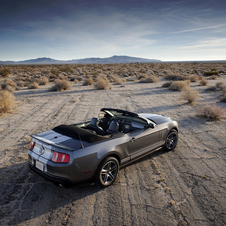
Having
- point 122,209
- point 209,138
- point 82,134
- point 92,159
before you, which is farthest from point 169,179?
point 209,138

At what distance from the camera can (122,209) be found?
10.6 feet

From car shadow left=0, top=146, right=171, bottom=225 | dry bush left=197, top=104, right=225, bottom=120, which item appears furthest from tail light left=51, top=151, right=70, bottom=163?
dry bush left=197, top=104, right=225, bottom=120

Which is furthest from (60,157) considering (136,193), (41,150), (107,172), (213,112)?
(213,112)

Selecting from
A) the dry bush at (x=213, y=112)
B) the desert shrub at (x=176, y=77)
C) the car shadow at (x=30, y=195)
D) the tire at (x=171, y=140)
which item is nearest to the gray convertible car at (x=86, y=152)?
the car shadow at (x=30, y=195)

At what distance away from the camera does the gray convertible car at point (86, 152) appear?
321cm

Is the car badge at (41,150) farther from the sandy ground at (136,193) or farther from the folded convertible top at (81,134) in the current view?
the sandy ground at (136,193)

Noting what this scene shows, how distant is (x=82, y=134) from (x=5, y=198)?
73.8 inches

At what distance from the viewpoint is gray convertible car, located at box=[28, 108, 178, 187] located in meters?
3.21

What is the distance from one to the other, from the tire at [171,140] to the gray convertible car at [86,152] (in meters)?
0.68

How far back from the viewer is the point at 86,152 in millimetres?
3314

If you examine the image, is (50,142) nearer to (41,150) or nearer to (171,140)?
(41,150)

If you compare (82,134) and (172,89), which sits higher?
(82,134)

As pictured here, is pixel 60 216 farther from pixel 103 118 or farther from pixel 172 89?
pixel 172 89

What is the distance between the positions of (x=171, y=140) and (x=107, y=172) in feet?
8.23
